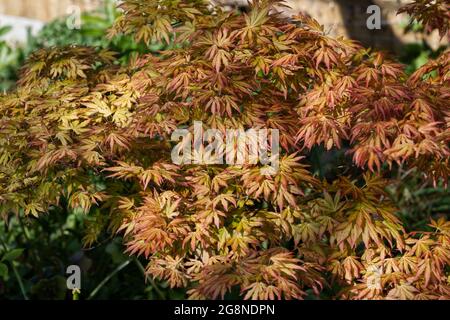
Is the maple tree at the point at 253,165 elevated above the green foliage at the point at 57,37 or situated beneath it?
situated beneath

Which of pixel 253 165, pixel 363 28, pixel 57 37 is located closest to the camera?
pixel 253 165

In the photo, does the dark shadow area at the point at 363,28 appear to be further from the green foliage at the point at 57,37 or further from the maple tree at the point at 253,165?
the maple tree at the point at 253,165

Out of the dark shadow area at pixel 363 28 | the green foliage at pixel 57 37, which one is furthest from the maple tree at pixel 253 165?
the dark shadow area at pixel 363 28

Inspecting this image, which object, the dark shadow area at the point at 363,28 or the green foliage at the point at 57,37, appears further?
the dark shadow area at the point at 363,28

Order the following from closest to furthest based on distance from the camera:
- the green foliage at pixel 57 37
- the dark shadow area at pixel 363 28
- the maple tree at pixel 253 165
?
1. the maple tree at pixel 253 165
2. the green foliage at pixel 57 37
3. the dark shadow area at pixel 363 28

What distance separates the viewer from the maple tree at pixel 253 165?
2.82m

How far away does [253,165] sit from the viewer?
9.60 ft

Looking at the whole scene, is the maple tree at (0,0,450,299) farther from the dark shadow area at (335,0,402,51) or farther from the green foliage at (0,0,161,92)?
the dark shadow area at (335,0,402,51)

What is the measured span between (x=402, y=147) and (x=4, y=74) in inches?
212

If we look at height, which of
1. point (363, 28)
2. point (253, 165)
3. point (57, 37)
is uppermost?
point (363, 28)

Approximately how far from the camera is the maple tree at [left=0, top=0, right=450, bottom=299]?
2.82 metres

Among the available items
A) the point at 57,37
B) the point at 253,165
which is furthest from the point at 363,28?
the point at 253,165

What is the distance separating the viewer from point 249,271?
2.75 meters

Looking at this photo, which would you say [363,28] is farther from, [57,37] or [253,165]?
[253,165]
